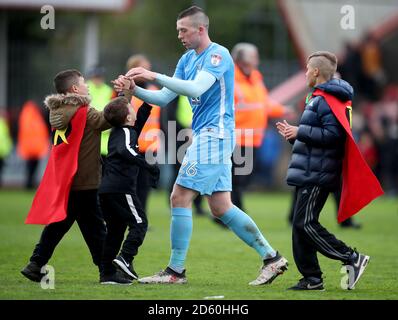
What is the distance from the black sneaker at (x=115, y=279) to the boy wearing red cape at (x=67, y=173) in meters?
0.47

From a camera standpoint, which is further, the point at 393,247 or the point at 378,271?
the point at 393,247

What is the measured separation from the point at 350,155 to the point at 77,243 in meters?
4.84

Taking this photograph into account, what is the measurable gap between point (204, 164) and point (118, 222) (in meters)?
0.89

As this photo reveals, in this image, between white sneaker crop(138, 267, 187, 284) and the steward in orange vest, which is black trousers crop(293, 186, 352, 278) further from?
the steward in orange vest

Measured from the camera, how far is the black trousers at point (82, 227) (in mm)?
8109

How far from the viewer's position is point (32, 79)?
1070 inches

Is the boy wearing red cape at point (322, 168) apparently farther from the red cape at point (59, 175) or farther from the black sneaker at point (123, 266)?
the red cape at point (59, 175)

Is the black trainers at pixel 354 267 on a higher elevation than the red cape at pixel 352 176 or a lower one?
lower

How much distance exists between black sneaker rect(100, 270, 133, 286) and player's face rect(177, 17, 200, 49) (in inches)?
82.1

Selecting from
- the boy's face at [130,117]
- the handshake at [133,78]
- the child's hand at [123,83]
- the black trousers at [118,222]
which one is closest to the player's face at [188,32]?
the handshake at [133,78]

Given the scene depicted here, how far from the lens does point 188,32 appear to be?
8.05m

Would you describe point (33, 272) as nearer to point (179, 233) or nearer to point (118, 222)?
point (118, 222)
